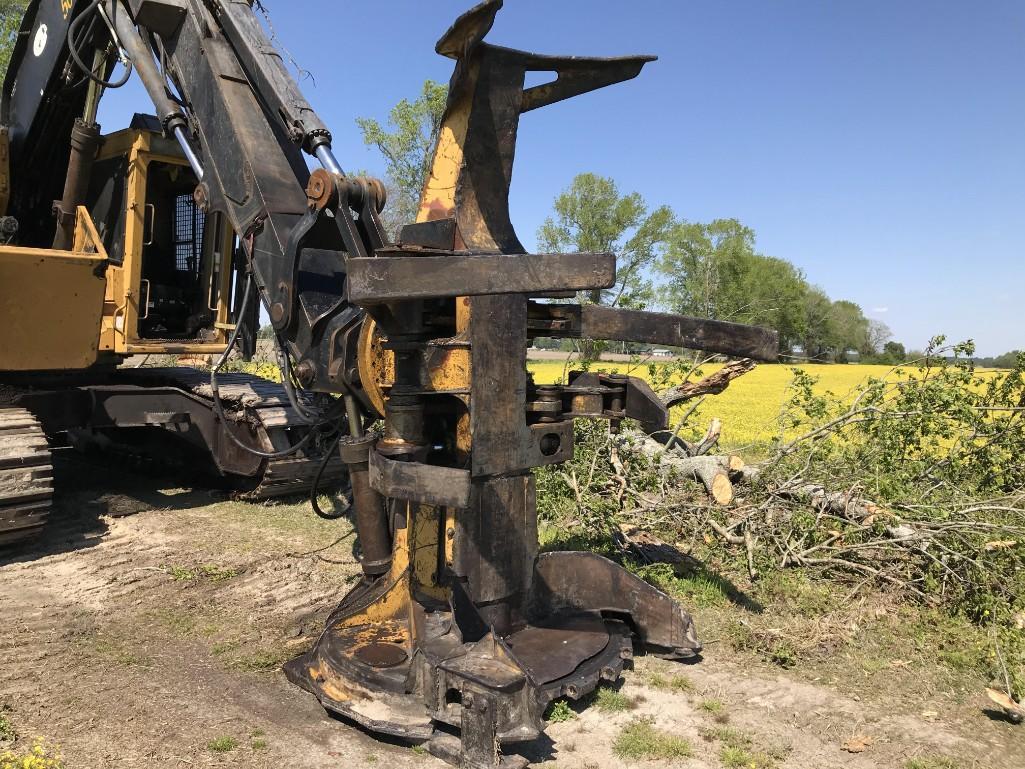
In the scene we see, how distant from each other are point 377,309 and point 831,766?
2539mm

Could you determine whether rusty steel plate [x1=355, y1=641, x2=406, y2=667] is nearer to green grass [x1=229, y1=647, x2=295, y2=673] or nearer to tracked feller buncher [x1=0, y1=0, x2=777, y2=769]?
tracked feller buncher [x1=0, y1=0, x2=777, y2=769]

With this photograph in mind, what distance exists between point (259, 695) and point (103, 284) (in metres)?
4.09

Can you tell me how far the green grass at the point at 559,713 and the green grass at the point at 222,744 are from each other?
4.14ft

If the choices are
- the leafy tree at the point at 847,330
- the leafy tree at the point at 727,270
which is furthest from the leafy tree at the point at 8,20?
the leafy tree at the point at 847,330

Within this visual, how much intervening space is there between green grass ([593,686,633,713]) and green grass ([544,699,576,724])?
0.51 ft

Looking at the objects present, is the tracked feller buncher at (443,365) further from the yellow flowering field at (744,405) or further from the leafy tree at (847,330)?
the leafy tree at (847,330)

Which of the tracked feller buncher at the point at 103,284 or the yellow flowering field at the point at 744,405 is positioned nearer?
the tracked feller buncher at the point at 103,284

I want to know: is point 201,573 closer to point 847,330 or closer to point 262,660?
point 262,660

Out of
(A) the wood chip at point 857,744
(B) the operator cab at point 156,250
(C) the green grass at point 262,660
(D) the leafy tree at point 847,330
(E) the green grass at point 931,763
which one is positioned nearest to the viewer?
(E) the green grass at point 931,763

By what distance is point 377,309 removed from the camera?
3.17 metres

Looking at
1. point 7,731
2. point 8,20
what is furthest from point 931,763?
point 8,20

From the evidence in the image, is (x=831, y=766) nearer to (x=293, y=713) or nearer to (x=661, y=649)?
(x=661, y=649)

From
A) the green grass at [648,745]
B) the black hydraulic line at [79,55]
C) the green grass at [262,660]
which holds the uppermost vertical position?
the black hydraulic line at [79,55]

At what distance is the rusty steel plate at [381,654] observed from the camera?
3275mm
